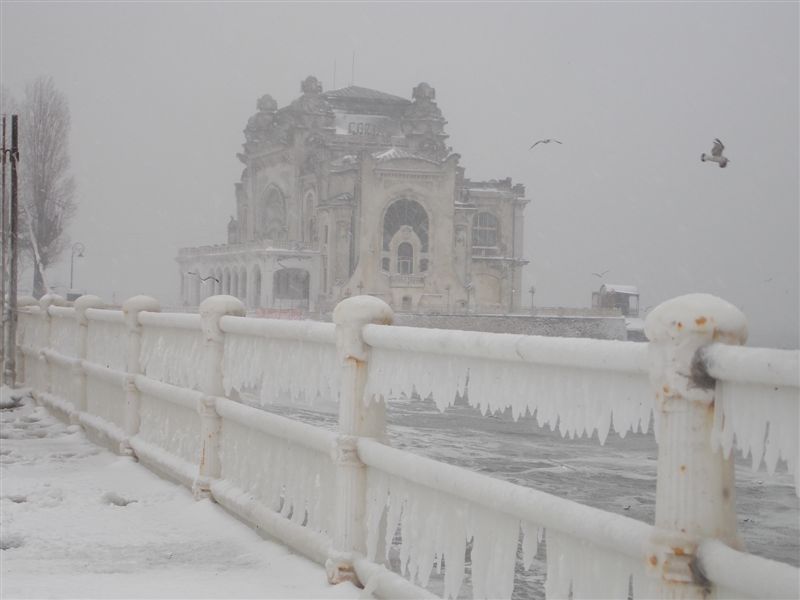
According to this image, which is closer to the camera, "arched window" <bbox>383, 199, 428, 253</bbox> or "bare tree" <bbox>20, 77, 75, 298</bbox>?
"bare tree" <bbox>20, 77, 75, 298</bbox>

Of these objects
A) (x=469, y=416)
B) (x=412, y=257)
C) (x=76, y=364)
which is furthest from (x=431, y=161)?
(x=76, y=364)

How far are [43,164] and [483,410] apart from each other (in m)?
54.6

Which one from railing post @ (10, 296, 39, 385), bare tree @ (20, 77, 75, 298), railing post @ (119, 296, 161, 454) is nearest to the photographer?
railing post @ (119, 296, 161, 454)

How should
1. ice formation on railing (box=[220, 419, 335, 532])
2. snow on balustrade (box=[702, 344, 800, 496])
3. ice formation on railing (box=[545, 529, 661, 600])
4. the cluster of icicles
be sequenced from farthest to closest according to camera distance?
ice formation on railing (box=[220, 419, 335, 532]) < the cluster of icicles < ice formation on railing (box=[545, 529, 661, 600]) < snow on balustrade (box=[702, 344, 800, 496])

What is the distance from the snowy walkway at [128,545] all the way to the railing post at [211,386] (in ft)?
0.64

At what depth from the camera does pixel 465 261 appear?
281ft

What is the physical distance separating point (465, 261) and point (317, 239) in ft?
42.7

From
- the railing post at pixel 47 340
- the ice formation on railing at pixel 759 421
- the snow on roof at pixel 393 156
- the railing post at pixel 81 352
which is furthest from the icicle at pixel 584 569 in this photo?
the snow on roof at pixel 393 156

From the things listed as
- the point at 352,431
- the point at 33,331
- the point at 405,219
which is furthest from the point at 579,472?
the point at 405,219

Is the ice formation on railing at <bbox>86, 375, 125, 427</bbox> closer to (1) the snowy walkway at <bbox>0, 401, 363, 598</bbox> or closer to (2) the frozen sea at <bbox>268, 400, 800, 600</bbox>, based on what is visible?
(1) the snowy walkway at <bbox>0, 401, 363, 598</bbox>

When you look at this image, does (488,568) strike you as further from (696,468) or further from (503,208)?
(503,208)

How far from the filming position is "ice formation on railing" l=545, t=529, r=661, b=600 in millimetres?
2730

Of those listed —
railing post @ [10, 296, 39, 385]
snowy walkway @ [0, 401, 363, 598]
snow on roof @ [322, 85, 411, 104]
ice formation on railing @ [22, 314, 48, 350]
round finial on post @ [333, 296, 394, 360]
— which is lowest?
snowy walkway @ [0, 401, 363, 598]

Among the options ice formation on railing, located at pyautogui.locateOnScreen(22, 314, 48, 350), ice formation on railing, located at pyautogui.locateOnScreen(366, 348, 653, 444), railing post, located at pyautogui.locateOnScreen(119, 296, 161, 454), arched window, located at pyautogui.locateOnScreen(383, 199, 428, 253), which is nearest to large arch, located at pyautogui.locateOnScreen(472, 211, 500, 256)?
arched window, located at pyautogui.locateOnScreen(383, 199, 428, 253)
